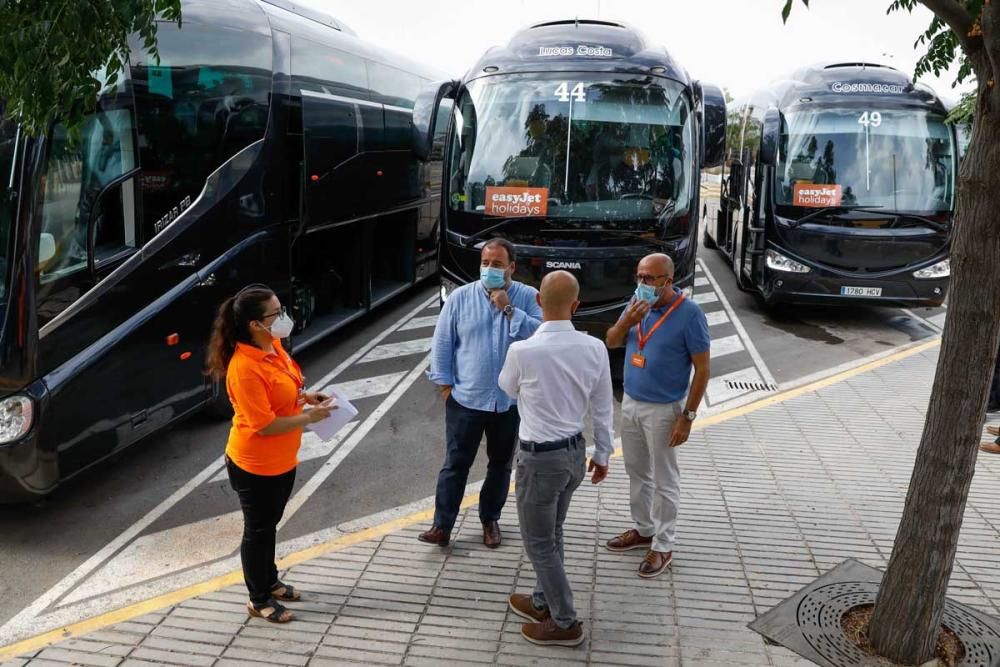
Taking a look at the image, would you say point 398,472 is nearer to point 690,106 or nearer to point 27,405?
point 27,405

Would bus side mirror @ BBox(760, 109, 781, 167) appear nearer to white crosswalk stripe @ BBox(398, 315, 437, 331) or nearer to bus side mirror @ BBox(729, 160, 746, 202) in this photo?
bus side mirror @ BBox(729, 160, 746, 202)

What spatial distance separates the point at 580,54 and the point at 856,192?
4.95 meters

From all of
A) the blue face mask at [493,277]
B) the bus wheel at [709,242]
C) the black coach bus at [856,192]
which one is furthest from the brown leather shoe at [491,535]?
the bus wheel at [709,242]

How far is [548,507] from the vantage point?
13.5 feet

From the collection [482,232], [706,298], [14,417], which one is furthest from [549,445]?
[706,298]

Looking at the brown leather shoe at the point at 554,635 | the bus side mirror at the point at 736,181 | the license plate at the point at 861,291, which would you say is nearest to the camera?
the brown leather shoe at the point at 554,635

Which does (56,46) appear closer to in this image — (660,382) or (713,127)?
(660,382)

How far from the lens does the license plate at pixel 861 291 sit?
11781 millimetres

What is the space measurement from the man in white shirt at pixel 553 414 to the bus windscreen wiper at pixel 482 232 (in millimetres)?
4836

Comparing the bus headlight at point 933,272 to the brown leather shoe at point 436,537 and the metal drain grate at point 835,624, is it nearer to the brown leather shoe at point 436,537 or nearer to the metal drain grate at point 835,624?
the metal drain grate at point 835,624

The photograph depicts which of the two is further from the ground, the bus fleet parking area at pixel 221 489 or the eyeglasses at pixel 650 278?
the eyeglasses at pixel 650 278

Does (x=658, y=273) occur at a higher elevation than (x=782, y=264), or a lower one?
higher

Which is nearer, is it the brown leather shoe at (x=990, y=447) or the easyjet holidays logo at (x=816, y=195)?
the brown leather shoe at (x=990, y=447)

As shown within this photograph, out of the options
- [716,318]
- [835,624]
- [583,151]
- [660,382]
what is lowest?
[835,624]
